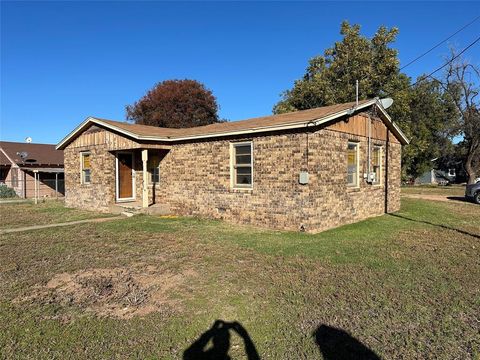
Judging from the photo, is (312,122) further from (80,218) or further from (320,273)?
(80,218)

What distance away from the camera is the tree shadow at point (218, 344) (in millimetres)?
3434

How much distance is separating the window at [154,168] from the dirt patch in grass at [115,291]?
27.8 feet

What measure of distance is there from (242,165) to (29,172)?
22219mm

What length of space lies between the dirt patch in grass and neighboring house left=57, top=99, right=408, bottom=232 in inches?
184

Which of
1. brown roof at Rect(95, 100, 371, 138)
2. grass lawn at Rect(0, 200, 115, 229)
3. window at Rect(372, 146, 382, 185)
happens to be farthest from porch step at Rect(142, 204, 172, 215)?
window at Rect(372, 146, 382, 185)

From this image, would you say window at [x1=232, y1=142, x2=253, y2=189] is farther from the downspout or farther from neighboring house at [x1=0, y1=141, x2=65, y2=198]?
neighboring house at [x1=0, y1=141, x2=65, y2=198]

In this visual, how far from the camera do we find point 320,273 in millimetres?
5887

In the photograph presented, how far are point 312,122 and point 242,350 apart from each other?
6.59 meters

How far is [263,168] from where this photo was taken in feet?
34.1

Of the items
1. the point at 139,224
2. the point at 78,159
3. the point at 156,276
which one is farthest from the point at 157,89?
the point at 156,276

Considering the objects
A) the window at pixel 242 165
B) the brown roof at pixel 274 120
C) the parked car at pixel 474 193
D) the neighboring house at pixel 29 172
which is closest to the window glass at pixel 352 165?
the brown roof at pixel 274 120

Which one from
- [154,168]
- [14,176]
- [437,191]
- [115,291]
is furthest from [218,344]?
[437,191]

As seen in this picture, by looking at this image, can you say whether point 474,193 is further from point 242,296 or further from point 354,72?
point 242,296

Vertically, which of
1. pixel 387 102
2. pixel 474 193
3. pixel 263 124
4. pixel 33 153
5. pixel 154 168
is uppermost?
pixel 387 102
